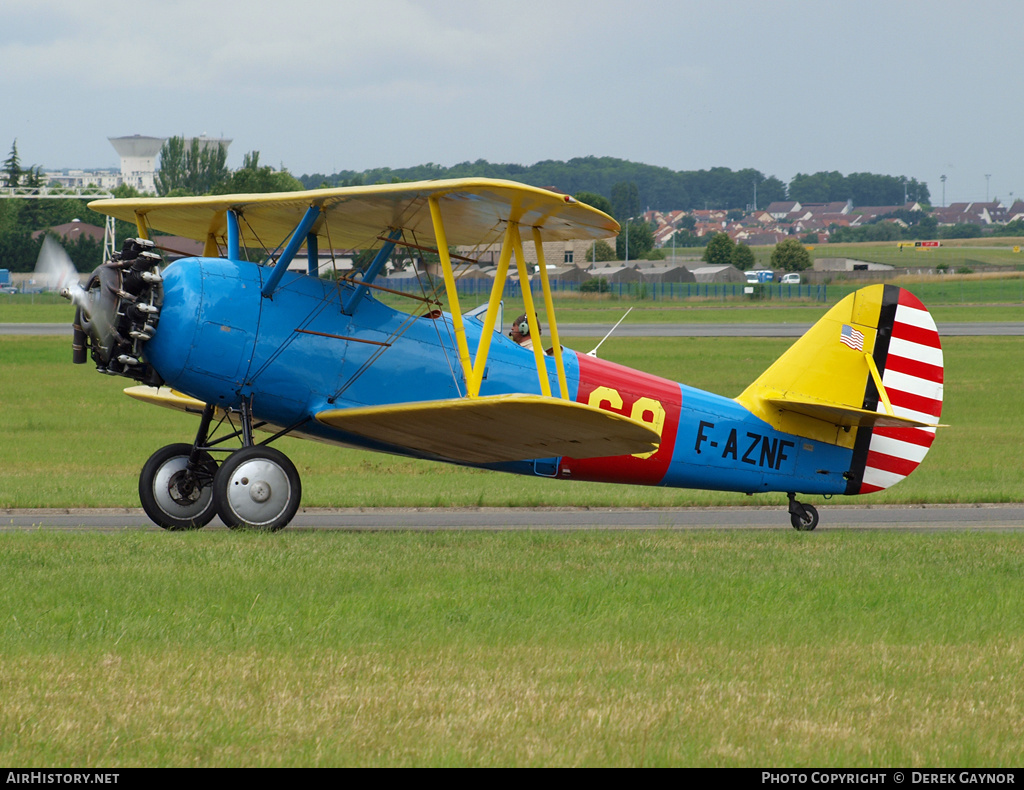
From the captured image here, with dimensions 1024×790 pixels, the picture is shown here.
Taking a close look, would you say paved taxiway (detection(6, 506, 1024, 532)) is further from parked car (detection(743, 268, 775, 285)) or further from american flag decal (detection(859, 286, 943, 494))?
parked car (detection(743, 268, 775, 285))

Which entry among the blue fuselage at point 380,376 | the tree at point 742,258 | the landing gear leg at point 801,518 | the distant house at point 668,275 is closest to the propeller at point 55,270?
the blue fuselage at point 380,376

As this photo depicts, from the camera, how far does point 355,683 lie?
5375mm

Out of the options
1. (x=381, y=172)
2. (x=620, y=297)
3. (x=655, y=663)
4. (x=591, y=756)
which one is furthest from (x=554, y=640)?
(x=381, y=172)

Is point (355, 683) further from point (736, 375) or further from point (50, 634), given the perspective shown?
point (736, 375)

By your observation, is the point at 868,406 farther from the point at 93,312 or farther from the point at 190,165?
the point at 190,165

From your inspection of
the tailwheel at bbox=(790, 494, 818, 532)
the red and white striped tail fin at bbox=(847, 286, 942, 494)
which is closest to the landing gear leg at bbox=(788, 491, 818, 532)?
the tailwheel at bbox=(790, 494, 818, 532)

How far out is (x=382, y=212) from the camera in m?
10.3

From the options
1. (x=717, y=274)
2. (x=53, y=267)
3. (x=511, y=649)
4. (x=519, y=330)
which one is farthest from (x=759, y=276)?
(x=511, y=649)

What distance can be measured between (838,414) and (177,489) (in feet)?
21.6

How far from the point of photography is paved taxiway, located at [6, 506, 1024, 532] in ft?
39.7

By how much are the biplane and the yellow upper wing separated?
3cm

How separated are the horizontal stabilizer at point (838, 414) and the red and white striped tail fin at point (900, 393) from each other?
1.00 feet

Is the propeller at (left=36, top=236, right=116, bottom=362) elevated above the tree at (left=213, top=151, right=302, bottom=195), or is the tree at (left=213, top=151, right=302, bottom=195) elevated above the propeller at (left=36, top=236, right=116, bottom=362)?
the tree at (left=213, top=151, right=302, bottom=195)

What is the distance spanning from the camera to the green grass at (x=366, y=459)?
48.6 feet
